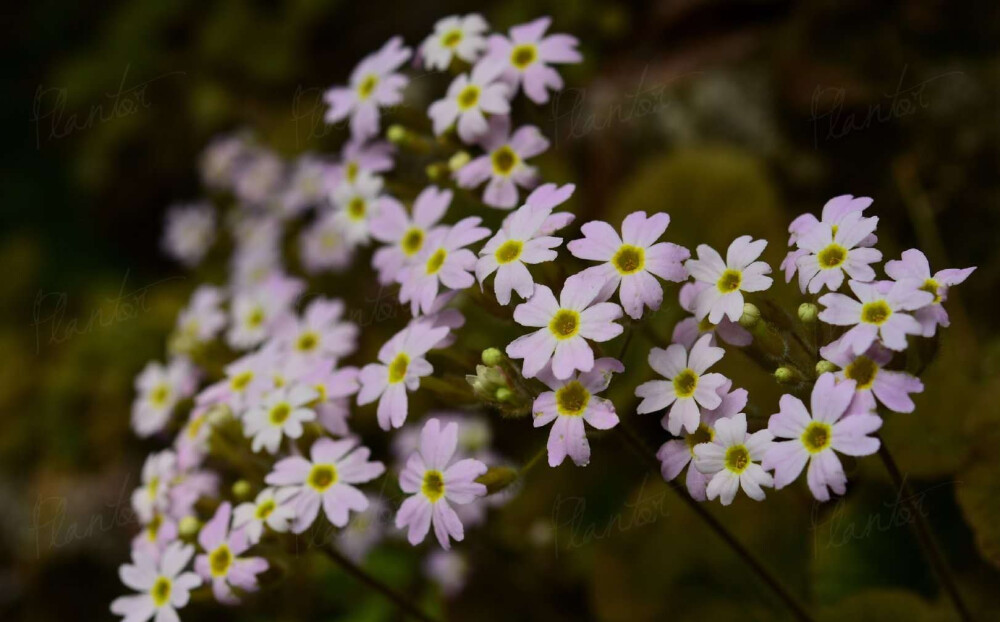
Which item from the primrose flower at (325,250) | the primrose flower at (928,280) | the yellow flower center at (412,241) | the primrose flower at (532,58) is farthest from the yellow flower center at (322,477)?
the primrose flower at (325,250)

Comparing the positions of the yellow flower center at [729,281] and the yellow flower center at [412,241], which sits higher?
the yellow flower center at [729,281]

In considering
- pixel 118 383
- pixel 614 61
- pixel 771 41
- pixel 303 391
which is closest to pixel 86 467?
pixel 118 383

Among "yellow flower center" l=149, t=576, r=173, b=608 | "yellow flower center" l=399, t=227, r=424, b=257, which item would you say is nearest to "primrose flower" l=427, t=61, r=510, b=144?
"yellow flower center" l=399, t=227, r=424, b=257

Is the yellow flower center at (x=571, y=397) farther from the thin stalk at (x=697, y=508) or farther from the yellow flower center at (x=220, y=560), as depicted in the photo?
the yellow flower center at (x=220, y=560)

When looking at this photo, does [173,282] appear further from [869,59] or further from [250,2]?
[869,59]

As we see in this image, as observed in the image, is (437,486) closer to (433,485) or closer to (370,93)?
(433,485)

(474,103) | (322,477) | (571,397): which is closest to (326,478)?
(322,477)
